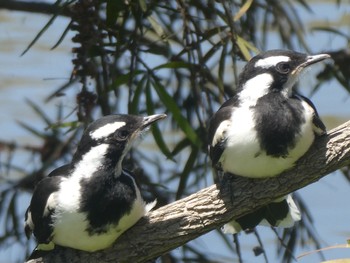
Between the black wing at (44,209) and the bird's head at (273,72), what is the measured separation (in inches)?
28.9

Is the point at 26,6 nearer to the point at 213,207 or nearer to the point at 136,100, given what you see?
the point at 136,100

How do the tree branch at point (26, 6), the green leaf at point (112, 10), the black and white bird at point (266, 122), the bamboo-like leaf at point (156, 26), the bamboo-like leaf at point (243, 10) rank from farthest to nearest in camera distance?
1. the tree branch at point (26, 6)
2. the bamboo-like leaf at point (156, 26)
3. the bamboo-like leaf at point (243, 10)
4. the green leaf at point (112, 10)
5. the black and white bird at point (266, 122)

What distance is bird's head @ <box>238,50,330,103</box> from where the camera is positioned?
15.9ft

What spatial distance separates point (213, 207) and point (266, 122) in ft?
1.18

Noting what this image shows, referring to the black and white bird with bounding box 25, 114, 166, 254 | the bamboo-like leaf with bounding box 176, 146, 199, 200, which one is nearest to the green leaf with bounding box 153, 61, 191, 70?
the bamboo-like leaf with bounding box 176, 146, 199, 200

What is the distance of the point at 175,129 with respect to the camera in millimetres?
6789

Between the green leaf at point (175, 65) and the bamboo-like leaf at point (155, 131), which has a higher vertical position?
the green leaf at point (175, 65)

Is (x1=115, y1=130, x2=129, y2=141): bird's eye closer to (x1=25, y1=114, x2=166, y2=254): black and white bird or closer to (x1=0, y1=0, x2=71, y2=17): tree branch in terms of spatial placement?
(x1=25, y1=114, x2=166, y2=254): black and white bird

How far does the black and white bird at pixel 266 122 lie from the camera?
186 inches

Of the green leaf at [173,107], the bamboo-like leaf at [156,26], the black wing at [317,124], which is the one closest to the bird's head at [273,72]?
the black wing at [317,124]

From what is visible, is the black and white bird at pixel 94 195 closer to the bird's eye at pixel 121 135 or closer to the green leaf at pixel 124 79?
the bird's eye at pixel 121 135

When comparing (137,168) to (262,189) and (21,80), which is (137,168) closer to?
(262,189)

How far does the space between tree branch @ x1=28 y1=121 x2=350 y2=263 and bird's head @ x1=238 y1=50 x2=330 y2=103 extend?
0.79 feet

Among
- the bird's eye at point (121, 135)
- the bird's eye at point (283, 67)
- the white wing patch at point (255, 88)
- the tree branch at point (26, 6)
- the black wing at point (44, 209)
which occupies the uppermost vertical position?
the tree branch at point (26, 6)
